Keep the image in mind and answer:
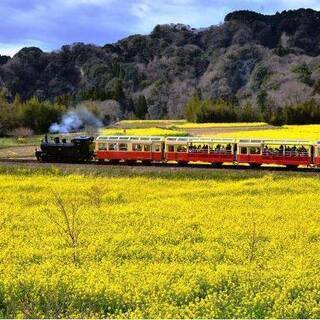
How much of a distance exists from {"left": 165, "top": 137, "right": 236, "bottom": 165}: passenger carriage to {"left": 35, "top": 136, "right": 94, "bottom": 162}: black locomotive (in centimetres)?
651

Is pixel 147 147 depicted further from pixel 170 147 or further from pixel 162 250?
pixel 162 250

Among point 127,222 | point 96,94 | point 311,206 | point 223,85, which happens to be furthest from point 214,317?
point 223,85

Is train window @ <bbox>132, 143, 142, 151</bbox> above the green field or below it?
above

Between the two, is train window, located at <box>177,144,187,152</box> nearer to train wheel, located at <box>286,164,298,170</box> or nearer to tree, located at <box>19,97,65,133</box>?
train wheel, located at <box>286,164,298,170</box>

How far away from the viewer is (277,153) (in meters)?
39.8

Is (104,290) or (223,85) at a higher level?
(223,85)

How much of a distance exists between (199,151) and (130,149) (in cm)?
514

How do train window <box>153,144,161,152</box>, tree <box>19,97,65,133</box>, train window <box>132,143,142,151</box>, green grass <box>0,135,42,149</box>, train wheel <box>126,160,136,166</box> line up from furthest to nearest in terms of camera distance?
tree <box>19,97,65,133</box>, green grass <box>0,135,42,149</box>, train wheel <box>126,160,136,166</box>, train window <box>132,143,142,151</box>, train window <box>153,144,161,152</box>

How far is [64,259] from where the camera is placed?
1798 cm

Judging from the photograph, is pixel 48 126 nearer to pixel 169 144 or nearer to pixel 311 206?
pixel 169 144

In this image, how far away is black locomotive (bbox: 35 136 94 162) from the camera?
4485 cm

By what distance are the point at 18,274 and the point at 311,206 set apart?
626 inches

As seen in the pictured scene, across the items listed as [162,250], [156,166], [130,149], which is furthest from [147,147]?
[162,250]

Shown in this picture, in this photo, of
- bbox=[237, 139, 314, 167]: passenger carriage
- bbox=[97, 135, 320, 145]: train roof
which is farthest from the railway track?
bbox=[97, 135, 320, 145]: train roof
